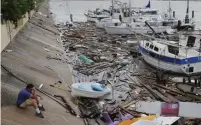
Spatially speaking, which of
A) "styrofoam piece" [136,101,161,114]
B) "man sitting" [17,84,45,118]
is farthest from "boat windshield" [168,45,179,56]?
"man sitting" [17,84,45,118]

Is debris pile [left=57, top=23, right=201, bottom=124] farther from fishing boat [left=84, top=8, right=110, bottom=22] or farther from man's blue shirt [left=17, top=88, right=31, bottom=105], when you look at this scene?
fishing boat [left=84, top=8, right=110, bottom=22]

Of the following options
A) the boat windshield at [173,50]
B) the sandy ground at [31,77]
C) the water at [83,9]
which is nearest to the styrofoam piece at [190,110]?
the sandy ground at [31,77]

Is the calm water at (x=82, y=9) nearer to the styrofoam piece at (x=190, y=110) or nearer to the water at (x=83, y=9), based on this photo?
the water at (x=83, y=9)

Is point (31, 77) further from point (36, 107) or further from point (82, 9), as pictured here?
point (82, 9)

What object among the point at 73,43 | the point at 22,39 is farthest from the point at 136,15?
the point at 22,39

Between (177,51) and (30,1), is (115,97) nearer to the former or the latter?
(177,51)

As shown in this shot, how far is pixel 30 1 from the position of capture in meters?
39.3

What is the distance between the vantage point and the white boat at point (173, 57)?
1055 inches

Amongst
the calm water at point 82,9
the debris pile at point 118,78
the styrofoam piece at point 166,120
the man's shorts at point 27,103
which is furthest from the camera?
the calm water at point 82,9

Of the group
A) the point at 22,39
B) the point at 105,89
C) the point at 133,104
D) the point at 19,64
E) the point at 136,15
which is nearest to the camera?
the point at 133,104

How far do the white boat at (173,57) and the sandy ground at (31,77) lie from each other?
772 centimetres

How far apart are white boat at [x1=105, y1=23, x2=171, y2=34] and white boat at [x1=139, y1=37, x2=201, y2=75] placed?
58.9 ft

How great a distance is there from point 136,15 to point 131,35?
835 cm

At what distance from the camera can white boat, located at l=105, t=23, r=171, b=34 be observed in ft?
166
